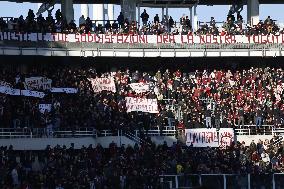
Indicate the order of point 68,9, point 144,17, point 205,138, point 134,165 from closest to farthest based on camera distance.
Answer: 1. point 134,165
2. point 205,138
3. point 144,17
4. point 68,9

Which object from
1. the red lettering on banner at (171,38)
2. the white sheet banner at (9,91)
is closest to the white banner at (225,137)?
the red lettering on banner at (171,38)

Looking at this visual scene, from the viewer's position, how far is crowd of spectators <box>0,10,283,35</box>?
39.2 m

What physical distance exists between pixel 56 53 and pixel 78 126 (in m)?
6.85

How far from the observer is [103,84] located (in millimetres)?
37719

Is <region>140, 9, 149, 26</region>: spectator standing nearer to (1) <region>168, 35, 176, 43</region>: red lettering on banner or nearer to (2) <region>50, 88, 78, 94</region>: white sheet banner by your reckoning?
(1) <region>168, 35, 176, 43</region>: red lettering on banner

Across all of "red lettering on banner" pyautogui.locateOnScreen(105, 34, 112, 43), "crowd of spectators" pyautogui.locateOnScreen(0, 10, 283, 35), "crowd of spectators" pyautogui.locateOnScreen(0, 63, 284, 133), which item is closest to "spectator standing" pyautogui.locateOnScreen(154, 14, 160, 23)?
"crowd of spectators" pyautogui.locateOnScreen(0, 10, 283, 35)

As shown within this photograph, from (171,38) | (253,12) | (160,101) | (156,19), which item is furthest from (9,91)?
(253,12)

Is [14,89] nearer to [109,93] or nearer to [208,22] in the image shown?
[109,93]

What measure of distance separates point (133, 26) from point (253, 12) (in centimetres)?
826

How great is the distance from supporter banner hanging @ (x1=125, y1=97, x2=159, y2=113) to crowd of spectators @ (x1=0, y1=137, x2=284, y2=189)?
102 inches

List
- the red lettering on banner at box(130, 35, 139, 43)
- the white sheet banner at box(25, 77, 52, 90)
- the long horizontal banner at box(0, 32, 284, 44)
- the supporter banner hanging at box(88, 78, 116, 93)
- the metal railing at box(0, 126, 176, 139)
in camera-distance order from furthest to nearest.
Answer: the red lettering on banner at box(130, 35, 139, 43) < the long horizontal banner at box(0, 32, 284, 44) < the supporter banner hanging at box(88, 78, 116, 93) < the white sheet banner at box(25, 77, 52, 90) < the metal railing at box(0, 126, 176, 139)

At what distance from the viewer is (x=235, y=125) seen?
1410 inches

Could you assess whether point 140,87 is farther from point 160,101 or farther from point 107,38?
point 107,38

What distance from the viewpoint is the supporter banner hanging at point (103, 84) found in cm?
3747
